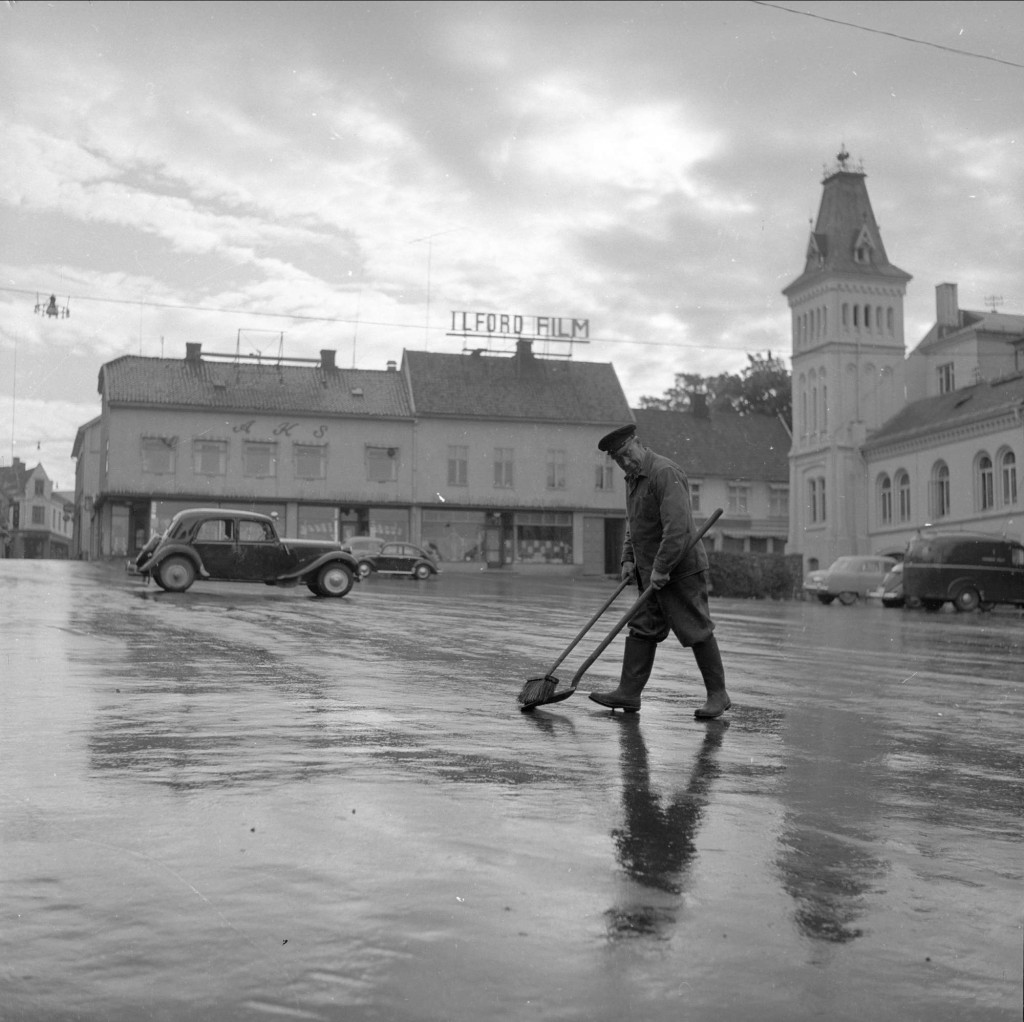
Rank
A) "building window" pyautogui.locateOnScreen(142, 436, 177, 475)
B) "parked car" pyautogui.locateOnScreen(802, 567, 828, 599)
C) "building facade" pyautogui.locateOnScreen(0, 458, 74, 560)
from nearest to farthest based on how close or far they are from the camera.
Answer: "parked car" pyautogui.locateOnScreen(802, 567, 828, 599), "building window" pyautogui.locateOnScreen(142, 436, 177, 475), "building facade" pyautogui.locateOnScreen(0, 458, 74, 560)

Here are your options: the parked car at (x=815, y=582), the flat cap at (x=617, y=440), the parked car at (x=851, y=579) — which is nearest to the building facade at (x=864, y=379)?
the parked car at (x=851, y=579)

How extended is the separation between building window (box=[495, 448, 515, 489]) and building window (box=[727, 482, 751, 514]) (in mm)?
12996

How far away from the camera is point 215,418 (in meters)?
63.7

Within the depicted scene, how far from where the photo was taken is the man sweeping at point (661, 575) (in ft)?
27.0

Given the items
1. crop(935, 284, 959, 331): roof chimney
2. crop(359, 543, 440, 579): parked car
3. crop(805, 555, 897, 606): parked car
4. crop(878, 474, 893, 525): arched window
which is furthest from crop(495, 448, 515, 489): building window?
crop(805, 555, 897, 606): parked car

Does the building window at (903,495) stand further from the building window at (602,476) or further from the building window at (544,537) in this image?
the building window at (544,537)

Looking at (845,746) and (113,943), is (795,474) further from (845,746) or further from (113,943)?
(113,943)

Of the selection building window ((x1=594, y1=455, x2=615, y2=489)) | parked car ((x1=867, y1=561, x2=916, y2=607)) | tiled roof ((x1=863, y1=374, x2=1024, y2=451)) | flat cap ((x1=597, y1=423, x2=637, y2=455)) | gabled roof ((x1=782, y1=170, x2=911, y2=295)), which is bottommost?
parked car ((x1=867, y1=561, x2=916, y2=607))

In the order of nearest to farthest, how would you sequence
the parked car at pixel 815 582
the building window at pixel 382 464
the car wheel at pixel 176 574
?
the car wheel at pixel 176 574
the parked car at pixel 815 582
the building window at pixel 382 464

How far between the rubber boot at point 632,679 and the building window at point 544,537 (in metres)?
58.4

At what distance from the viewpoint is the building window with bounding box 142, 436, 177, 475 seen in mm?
62688

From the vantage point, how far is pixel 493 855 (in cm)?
452

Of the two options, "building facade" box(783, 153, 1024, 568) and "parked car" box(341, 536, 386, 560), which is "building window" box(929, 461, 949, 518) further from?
"parked car" box(341, 536, 386, 560)

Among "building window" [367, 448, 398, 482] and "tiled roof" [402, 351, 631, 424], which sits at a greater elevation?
"tiled roof" [402, 351, 631, 424]
